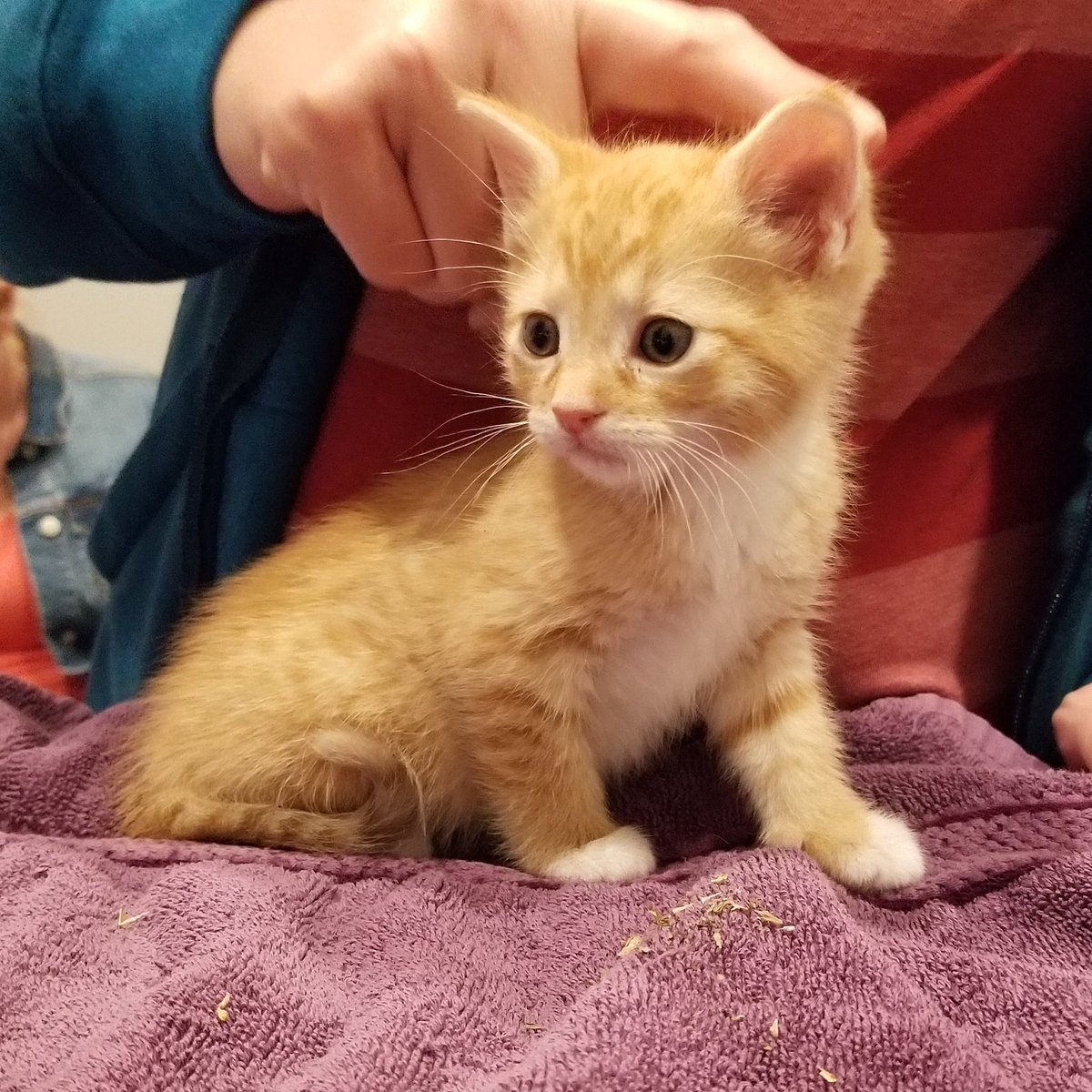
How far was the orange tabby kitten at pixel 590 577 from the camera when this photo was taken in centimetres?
70

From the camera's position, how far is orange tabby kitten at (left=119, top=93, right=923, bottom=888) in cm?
70

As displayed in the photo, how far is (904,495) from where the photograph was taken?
0.97 m

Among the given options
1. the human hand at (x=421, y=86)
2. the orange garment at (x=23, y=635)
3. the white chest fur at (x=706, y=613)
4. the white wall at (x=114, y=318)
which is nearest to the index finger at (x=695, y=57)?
the human hand at (x=421, y=86)

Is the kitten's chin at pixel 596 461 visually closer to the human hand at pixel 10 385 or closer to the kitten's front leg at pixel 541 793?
the kitten's front leg at pixel 541 793

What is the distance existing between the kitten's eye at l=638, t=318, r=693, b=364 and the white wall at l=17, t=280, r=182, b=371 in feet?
4.76

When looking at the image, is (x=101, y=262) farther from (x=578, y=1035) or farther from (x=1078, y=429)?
(x=1078, y=429)

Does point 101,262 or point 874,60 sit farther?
point 101,262

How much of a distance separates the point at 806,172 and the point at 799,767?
0.49 metres

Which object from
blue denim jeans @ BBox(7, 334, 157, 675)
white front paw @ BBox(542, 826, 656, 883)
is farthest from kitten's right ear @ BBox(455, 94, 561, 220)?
blue denim jeans @ BBox(7, 334, 157, 675)

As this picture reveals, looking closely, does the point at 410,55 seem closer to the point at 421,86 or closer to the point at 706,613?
the point at 421,86

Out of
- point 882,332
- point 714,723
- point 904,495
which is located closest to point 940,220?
point 882,332

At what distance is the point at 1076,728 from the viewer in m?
0.86

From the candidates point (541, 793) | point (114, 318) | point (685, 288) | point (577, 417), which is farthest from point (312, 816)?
A: point (114, 318)

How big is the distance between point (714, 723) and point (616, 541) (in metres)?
0.25
